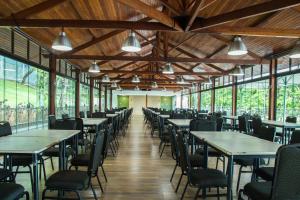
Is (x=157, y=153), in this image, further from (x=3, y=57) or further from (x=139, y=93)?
(x=139, y=93)

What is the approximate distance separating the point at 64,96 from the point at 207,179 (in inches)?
342

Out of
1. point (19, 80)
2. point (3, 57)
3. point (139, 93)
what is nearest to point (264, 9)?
point (3, 57)

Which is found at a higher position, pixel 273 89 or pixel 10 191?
pixel 273 89

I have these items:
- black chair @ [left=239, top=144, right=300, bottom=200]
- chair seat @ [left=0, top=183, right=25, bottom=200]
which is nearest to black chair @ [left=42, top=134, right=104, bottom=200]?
chair seat @ [left=0, top=183, right=25, bottom=200]

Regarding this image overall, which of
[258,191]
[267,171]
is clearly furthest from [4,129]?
[267,171]

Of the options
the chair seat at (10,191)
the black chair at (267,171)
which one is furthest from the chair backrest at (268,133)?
the chair seat at (10,191)

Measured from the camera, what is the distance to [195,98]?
904 inches

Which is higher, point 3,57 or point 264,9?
point 264,9

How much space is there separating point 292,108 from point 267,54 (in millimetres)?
2100

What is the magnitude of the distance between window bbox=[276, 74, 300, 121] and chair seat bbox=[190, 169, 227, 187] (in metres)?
6.74

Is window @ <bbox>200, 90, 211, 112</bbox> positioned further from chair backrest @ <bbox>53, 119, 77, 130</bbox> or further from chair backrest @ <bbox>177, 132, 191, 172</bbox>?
chair backrest @ <bbox>177, 132, 191, 172</bbox>

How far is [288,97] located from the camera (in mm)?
9016

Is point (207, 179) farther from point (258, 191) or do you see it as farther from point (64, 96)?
point (64, 96)

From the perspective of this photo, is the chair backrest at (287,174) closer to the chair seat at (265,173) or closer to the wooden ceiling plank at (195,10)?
the chair seat at (265,173)
